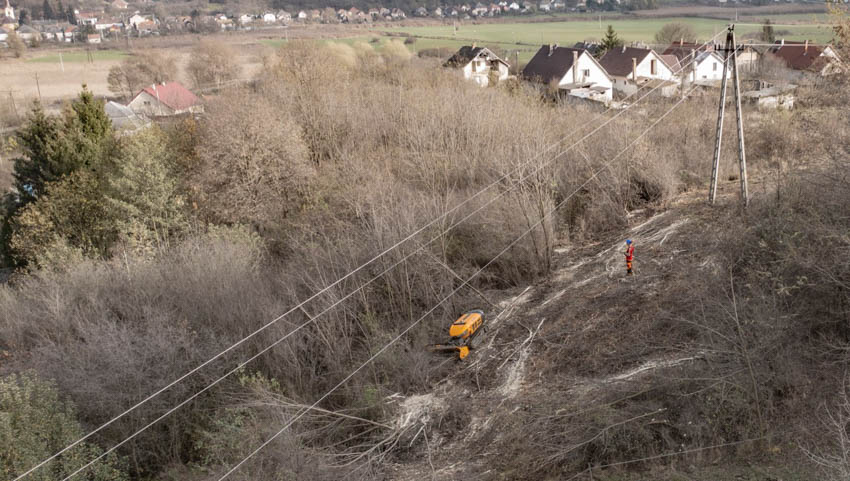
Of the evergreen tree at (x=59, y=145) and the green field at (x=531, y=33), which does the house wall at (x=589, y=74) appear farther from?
the evergreen tree at (x=59, y=145)

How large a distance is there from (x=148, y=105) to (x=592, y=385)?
45.6 metres

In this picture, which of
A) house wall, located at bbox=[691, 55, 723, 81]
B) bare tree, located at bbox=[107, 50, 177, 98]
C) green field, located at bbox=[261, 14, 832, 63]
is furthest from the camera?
green field, located at bbox=[261, 14, 832, 63]

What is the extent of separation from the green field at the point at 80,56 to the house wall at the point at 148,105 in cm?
2905

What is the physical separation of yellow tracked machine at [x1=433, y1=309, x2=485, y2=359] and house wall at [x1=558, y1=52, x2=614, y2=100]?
3643 centimetres

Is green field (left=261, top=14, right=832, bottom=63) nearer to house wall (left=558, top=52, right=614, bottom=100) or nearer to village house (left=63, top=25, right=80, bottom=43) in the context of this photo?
house wall (left=558, top=52, right=614, bottom=100)

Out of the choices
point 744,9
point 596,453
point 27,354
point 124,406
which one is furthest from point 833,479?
point 744,9

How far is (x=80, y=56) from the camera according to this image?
83688 mm

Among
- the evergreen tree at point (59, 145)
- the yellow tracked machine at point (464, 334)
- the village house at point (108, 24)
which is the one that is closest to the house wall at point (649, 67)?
the evergreen tree at point (59, 145)

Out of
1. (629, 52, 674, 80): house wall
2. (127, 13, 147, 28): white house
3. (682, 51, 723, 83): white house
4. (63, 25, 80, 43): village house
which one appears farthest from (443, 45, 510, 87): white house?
(127, 13, 147, 28): white house

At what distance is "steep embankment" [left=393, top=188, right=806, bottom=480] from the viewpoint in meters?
8.65

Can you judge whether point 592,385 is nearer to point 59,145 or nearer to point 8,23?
point 59,145

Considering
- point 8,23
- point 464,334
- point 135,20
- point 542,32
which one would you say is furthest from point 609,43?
point 8,23

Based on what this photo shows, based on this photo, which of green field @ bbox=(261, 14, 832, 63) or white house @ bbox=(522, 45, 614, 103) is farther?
green field @ bbox=(261, 14, 832, 63)

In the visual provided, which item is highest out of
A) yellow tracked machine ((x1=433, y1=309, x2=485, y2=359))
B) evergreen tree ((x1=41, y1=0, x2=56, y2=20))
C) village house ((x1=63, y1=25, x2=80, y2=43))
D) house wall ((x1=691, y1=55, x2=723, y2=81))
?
evergreen tree ((x1=41, y1=0, x2=56, y2=20))
